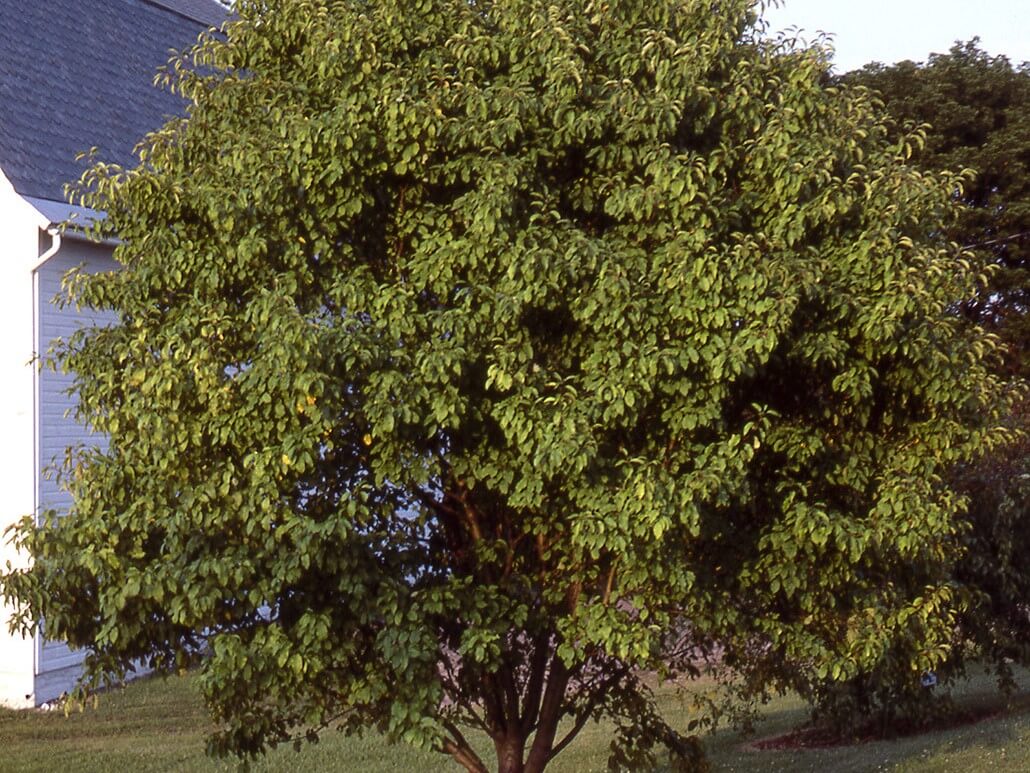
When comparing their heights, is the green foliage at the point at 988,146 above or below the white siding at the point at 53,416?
above

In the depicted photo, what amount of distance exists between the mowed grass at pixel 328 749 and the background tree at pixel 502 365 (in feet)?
14.6

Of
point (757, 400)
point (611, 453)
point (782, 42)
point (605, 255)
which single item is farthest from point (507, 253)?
point (782, 42)

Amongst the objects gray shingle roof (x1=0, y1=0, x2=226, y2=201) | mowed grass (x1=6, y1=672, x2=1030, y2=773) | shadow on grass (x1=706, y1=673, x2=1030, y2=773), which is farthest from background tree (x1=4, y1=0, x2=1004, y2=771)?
gray shingle roof (x1=0, y1=0, x2=226, y2=201)

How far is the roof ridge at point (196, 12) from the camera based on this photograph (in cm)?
1902

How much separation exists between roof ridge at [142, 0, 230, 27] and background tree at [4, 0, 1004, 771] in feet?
38.5

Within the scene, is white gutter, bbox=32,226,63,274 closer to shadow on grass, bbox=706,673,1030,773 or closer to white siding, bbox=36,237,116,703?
white siding, bbox=36,237,116,703

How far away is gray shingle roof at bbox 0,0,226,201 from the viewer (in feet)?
44.5

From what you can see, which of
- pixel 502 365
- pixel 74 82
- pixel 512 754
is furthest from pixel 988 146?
pixel 502 365

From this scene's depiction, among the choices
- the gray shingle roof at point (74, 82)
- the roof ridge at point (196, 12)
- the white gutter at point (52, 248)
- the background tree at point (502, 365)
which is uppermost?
the roof ridge at point (196, 12)

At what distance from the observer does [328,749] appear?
1298 centimetres

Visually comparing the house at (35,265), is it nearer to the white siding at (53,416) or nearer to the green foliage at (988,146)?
the white siding at (53,416)

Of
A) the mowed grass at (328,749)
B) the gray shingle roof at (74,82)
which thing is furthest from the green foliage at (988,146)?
the gray shingle roof at (74,82)

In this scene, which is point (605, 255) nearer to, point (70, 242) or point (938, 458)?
point (938, 458)

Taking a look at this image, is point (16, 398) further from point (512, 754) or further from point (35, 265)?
point (512, 754)
